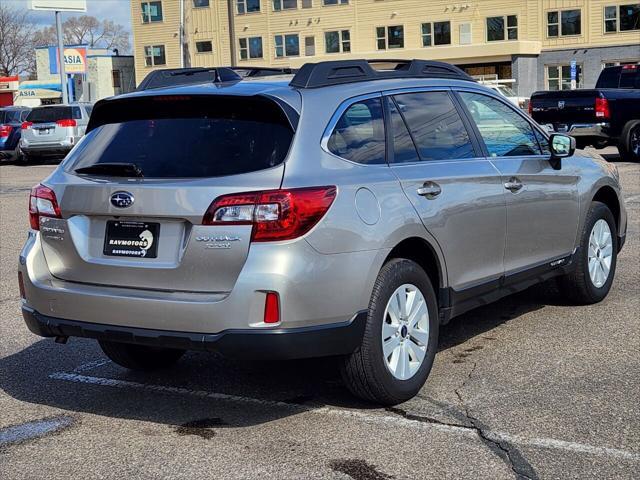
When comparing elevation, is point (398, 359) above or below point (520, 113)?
below

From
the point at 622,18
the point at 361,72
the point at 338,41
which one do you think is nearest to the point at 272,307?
the point at 361,72

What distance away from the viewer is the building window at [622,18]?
55750mm

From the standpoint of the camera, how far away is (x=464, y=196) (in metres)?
5.46

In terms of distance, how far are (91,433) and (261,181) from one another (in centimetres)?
154

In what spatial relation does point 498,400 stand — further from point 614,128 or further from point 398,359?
point 614,128

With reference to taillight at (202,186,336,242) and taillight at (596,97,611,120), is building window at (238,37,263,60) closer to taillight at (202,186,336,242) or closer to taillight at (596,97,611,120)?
taillight at (596,97,611,120)

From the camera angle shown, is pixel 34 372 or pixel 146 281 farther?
pixel 34 372

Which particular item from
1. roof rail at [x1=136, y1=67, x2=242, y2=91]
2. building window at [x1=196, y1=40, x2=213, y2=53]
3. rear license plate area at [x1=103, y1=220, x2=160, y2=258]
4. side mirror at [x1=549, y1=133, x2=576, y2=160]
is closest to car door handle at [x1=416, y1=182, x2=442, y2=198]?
roof rail at [x1=136, y1=67, x2=242, y2=91]

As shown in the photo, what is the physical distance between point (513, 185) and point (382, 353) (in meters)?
1.72

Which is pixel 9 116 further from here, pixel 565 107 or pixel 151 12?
pixel 151 12

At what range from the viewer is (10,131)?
98.7 ft

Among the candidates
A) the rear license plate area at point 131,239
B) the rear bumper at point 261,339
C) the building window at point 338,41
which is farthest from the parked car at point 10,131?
the building window at point 338,41

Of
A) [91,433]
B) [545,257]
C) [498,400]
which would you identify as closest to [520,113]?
[545,257]

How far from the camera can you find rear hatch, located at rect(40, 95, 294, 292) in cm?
445
